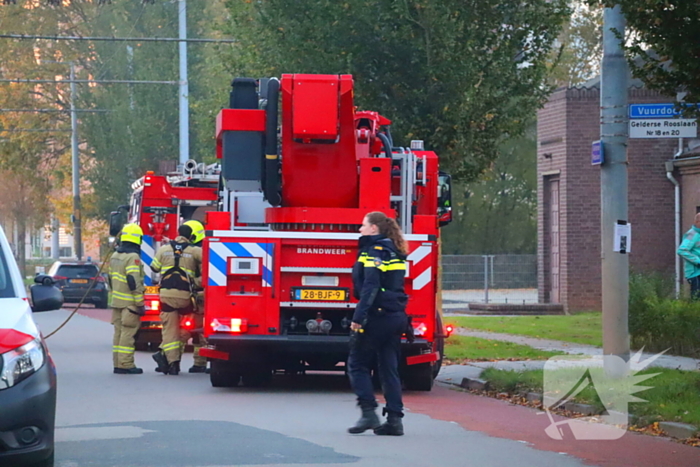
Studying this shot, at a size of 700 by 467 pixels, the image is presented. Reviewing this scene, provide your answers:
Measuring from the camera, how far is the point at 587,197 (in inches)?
1097

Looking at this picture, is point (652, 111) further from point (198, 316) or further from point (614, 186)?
point (198, 316)

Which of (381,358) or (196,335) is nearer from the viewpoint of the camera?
(381,358)

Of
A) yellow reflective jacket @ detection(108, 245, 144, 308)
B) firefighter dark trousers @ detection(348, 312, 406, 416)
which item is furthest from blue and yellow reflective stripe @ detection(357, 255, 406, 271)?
yellow reflective jacket @ detection(108, 245, 144, 308)

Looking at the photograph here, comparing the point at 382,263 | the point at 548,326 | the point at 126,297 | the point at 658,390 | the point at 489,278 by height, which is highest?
the point at 382,263

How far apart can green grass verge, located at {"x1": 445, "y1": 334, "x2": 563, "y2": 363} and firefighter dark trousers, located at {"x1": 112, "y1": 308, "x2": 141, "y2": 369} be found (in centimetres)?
432

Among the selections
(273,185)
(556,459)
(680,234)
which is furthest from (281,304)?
(680,234)

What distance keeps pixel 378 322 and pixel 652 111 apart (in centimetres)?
417

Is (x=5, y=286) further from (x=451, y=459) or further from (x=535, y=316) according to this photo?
(x=535, y=316)

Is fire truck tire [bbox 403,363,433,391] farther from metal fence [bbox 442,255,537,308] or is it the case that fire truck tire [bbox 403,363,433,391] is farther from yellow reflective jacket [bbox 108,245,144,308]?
metal fence [bbox 442,255,537,308]

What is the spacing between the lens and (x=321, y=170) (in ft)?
42.5

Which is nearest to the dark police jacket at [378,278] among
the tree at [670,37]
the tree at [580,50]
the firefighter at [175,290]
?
the tree at [670,37]

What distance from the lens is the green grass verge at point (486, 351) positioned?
56.1ft

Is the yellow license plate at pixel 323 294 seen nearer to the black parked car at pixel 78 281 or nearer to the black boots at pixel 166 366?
the black boots at pixel 166 366

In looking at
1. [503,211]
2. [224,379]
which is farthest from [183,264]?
[503,211]
